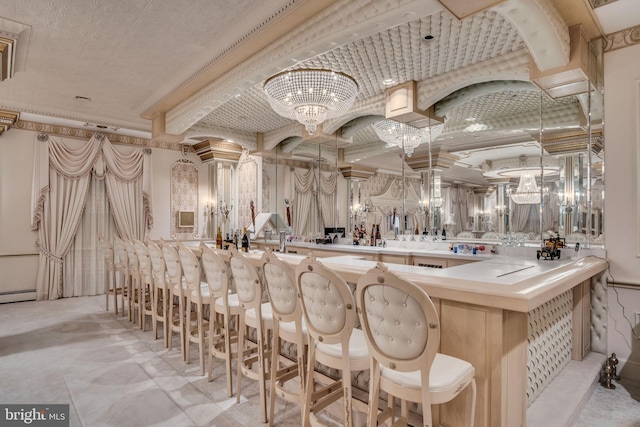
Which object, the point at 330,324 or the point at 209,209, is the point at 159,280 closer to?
the point at 330,324

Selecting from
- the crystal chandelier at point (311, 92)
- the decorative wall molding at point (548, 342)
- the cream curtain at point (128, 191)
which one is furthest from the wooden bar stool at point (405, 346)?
the cream curtain at point (128, 191)

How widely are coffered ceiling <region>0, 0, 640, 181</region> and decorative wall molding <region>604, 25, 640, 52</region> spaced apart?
0.06m

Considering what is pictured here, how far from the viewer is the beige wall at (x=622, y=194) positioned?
2961mm

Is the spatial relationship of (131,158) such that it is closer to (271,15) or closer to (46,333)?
(46,333)

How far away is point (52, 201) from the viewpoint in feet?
20.2

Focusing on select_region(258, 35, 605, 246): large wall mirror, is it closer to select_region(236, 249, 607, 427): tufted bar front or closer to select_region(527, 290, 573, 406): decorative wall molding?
select_region(527, 290, 573, 406): decorative wall molding

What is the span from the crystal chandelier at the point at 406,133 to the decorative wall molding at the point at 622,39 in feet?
5.46

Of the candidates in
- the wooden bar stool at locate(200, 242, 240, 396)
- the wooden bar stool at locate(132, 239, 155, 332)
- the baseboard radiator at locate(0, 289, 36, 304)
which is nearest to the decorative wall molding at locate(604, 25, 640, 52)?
the wooden bar stool at locate(200, 242, 240, 396)

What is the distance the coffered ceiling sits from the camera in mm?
2637

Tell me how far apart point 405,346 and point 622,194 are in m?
2.77

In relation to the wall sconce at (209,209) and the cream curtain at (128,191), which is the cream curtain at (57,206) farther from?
the wall sconce at (209,209)

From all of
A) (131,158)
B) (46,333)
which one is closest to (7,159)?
(131,158)

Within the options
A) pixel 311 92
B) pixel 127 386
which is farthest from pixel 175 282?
pixel 311 92

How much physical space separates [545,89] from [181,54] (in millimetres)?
3430
